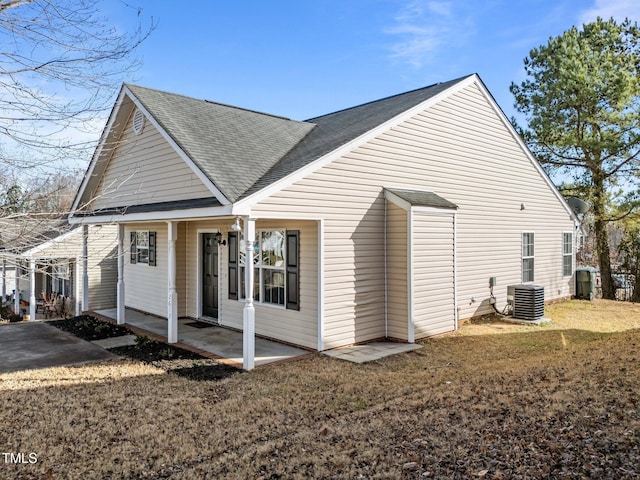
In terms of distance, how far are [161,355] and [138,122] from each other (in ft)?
18.8

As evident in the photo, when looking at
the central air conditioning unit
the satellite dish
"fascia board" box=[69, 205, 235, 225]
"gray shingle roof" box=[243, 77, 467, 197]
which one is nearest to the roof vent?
"fascia board" box=[69, 205, 235, 225]

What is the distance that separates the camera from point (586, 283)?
605 inches

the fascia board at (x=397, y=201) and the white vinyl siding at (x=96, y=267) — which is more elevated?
the fascia board at (x=397, y=201)

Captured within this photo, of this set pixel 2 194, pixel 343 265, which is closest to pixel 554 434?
pixel 343 265

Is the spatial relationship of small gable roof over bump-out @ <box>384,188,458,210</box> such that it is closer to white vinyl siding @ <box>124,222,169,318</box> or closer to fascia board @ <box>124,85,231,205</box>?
fascia board @ <box>124,85,231,205</box>

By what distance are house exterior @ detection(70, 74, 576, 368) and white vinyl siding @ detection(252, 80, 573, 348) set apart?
4 cm

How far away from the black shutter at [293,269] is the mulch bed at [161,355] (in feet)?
6.10

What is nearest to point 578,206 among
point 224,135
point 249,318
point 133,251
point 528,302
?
point 528,302

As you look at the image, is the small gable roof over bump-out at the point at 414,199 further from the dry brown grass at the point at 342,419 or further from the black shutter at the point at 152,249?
the black shutter at the point at 152,249

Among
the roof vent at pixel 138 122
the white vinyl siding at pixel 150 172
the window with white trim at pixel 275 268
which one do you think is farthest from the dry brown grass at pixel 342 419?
the roof vent at pixel 138 122

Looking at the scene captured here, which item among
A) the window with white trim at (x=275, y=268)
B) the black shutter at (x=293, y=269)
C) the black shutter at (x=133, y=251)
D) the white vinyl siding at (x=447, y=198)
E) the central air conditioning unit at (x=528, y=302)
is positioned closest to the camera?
the white vinyl siding at (x=447, y=198)

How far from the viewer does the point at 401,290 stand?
913 centimetres

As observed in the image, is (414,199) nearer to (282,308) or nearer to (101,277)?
(282,308)

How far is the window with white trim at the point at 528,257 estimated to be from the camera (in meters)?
13.4
